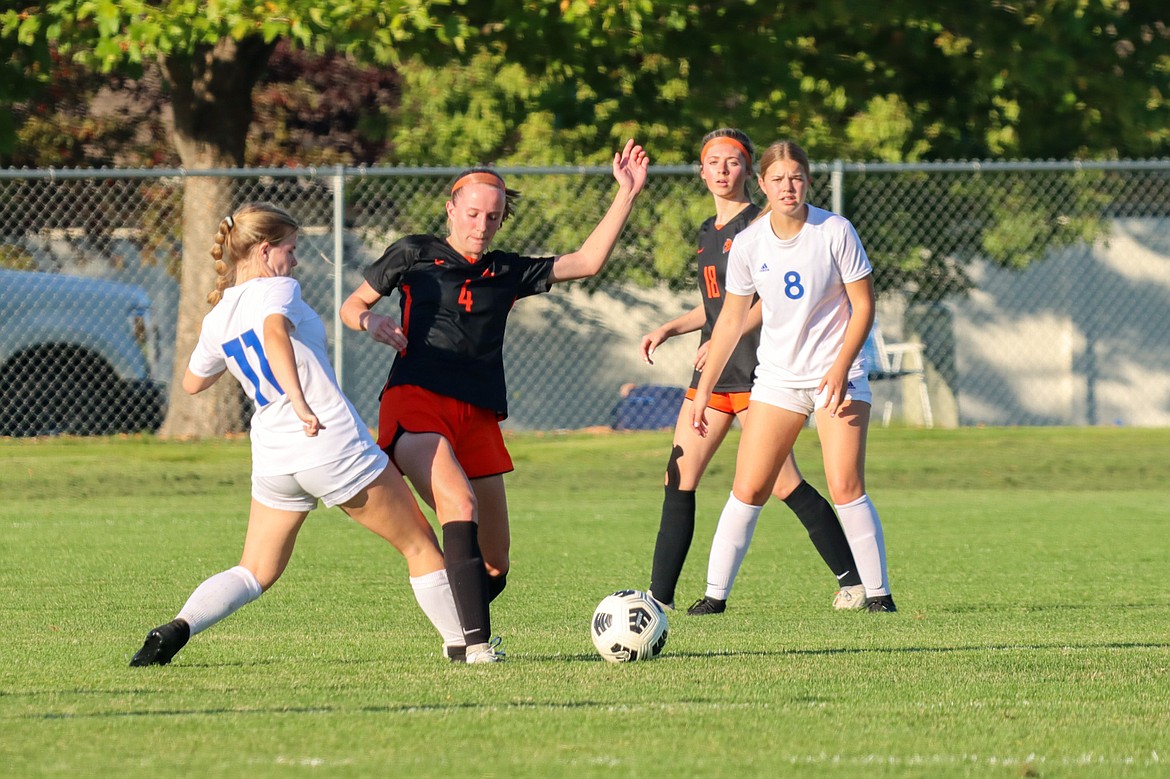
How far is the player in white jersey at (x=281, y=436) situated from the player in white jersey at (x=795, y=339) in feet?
5.93

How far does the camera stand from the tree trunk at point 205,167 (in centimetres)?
1659

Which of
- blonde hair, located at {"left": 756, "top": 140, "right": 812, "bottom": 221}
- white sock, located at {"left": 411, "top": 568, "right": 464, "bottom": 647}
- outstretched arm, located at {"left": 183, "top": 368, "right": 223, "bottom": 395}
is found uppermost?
blonde hair, located at {"left": 756, "top": 140, "right": 812, "bottom": 221}

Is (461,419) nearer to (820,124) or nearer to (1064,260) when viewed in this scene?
(820,124)

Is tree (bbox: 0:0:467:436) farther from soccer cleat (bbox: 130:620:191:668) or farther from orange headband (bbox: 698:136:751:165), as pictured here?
soccer cleat (bbox: 130:620:191:668)

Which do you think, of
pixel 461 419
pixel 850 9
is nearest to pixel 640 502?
pixel 850 9

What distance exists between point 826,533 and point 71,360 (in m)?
10.2

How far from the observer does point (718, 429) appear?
7.62m

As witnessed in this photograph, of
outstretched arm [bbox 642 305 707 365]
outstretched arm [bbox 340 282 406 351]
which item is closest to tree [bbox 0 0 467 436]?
outstretched arm [bbox 642 305 707 365]

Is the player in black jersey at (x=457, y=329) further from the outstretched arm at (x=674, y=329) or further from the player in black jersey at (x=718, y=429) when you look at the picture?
the outstretched arm at (x=674, y=329)

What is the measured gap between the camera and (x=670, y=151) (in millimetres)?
17484

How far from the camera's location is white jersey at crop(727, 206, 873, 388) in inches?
275

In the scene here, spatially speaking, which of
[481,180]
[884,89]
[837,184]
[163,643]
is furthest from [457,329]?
[884,89]

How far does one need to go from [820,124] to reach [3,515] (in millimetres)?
9441

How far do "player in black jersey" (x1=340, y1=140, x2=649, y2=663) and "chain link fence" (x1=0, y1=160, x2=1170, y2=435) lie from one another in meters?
7.26
